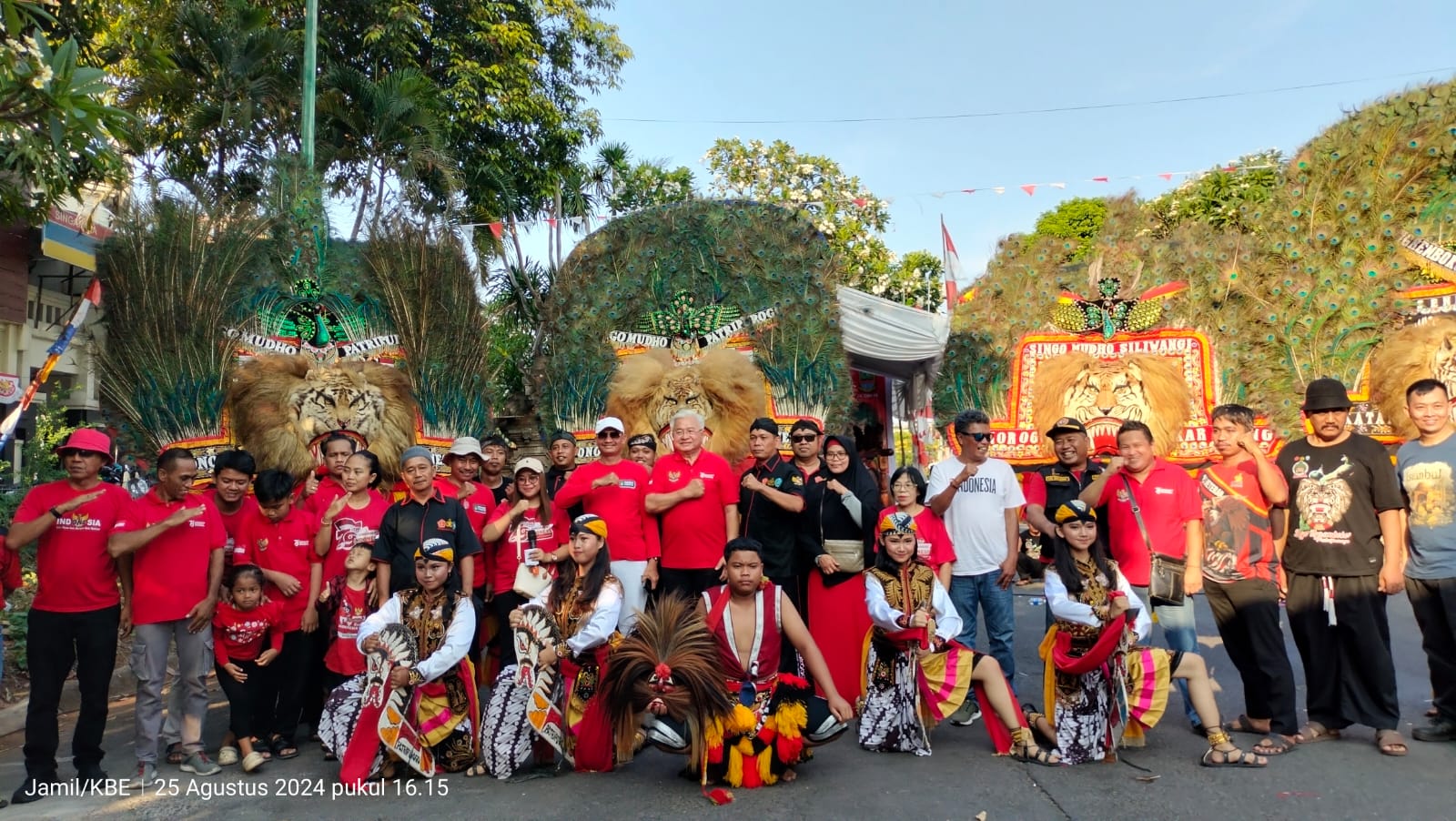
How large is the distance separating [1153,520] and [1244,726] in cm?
111

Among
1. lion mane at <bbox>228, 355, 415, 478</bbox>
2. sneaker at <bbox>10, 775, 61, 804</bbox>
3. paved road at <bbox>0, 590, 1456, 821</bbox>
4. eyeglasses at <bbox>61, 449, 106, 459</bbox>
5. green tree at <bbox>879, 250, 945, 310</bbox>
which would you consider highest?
green tree at <bbox>879, 250, 945, 310</bbox>

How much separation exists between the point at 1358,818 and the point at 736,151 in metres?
18.2

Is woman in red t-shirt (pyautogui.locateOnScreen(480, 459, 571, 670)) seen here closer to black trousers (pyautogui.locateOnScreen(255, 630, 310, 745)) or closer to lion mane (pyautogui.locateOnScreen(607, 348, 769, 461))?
black trousers (pyautogui.locateOnScreen(255, 630, 310, 745))

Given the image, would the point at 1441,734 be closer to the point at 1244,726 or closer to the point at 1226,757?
the point at 1244,726

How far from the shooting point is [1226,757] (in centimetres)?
405

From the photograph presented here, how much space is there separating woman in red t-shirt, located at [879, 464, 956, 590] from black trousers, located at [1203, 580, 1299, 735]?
1.29m

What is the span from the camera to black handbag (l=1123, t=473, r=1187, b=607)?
4586mm

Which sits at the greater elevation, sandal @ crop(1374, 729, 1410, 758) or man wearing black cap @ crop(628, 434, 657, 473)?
man wearing black cap @ crop(628, 434, 657, 473)

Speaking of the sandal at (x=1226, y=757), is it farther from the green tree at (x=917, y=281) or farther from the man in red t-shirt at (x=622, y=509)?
the green tree at (x=917, y=281)

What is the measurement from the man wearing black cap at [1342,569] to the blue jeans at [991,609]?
1.35 m

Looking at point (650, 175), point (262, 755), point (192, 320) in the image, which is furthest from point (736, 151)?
point (262, 755)

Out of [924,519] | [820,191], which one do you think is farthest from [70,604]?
[820,191]

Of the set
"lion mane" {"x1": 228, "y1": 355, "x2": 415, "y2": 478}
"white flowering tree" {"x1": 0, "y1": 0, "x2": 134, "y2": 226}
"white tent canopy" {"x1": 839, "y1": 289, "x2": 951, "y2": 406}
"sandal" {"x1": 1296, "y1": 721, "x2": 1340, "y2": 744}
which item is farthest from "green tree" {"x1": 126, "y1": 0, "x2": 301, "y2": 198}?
"sandal" {"x1": 1296, "y1": 721, "x2": 1340, "y2": 744}

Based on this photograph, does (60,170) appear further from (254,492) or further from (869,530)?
(869,530)
